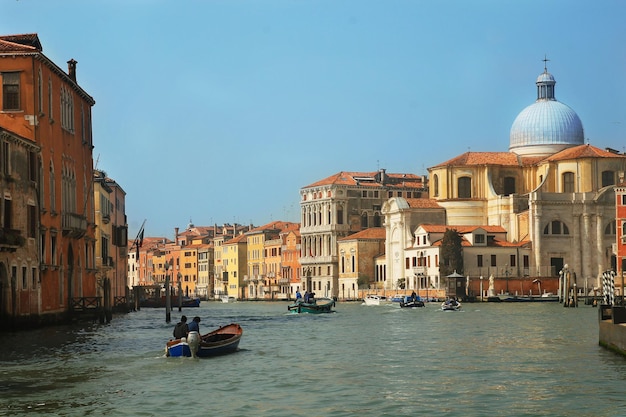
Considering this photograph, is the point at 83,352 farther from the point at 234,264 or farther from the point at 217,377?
the point at 234,264

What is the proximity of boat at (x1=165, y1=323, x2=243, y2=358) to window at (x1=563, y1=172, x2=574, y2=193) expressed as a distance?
6635 cm

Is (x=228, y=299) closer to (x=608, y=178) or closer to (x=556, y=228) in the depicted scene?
(x=556, y=228)

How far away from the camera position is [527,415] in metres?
18.1

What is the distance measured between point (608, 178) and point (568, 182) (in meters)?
3.02

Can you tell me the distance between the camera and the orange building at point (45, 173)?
1416 inches

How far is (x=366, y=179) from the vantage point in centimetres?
11538

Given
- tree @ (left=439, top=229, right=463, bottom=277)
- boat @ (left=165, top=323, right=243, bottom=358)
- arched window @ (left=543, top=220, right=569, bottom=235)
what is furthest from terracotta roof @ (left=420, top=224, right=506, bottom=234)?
boat @ (left=165, top=323, right=243, bottom=358)

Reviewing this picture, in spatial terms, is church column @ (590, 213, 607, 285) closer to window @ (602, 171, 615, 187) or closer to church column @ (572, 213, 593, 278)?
church column @ (572, 213, 593, 278)

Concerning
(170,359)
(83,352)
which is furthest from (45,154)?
(170,359)

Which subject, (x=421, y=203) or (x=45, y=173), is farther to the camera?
(x=421, y=203)

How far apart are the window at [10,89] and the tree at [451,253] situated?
52.5 m

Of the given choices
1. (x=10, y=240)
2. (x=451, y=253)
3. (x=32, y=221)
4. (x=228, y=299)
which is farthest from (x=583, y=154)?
(x=10, y=240)

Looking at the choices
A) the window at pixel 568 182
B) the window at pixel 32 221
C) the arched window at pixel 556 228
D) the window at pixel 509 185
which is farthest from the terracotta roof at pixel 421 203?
the window at pixel 32 221

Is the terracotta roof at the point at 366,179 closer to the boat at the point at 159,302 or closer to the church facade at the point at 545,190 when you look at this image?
the church facade at the point at 545,190
